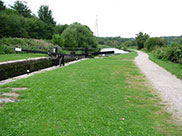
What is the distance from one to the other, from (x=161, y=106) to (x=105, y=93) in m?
1.49

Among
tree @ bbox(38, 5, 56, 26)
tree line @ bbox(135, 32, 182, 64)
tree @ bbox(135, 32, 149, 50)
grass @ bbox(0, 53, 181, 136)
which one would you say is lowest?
grass @ bbox(0, 53, 181, 136)

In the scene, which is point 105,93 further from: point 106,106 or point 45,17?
point 45,17

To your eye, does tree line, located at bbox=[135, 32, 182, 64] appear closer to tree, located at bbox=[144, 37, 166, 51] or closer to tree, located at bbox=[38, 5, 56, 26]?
tree, located at bbox=[144, 37, 166, 51]

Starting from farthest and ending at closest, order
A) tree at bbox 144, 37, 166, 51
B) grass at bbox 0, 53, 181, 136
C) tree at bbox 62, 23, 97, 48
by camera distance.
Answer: tree at bbox 144, 37, 166, 51
tree at bbox 62, 23, 97, 48
grass at bbox 0, 53, 181, 136

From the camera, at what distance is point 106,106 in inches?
150

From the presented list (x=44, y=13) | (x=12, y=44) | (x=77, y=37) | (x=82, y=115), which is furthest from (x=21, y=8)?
(x=82, y=115)

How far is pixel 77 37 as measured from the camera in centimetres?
3400

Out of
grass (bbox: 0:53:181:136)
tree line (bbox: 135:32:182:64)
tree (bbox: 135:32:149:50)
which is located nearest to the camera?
grass (bbox: 0:53:181:136)

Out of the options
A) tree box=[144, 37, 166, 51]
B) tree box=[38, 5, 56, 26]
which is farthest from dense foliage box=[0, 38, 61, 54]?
tree box=[38, 5, 56, 26]

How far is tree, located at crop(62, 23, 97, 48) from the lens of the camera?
32656 mm

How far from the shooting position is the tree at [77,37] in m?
32.7

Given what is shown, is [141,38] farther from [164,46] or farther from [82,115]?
[82,115]

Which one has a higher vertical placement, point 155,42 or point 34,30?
point 34,30

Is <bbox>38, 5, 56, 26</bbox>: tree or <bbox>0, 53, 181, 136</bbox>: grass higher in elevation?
<bbox>38, 5, 56, 26</bbox>: tree
